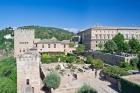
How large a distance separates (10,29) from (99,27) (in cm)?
6300

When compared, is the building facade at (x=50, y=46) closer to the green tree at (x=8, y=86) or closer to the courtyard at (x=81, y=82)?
the courtyard at (x=81, y=82)

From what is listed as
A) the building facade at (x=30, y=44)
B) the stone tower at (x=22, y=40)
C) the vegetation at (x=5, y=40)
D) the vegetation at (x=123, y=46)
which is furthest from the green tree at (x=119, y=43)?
the vegetation at (x=5, y=40)

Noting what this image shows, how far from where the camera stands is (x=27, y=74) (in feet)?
88.1

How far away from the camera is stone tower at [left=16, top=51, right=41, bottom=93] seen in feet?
87.0

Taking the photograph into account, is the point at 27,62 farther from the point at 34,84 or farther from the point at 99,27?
the point at 99,27

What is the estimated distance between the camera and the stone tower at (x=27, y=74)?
2652 centimetres

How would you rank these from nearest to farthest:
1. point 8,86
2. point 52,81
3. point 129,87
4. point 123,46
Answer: point 129,87 → point 52,81 → point 8,86 → point 123,46

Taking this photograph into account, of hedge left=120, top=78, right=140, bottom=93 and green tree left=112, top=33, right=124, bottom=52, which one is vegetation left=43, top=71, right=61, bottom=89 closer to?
hedge left=120, top=78, right=140, bottom=93

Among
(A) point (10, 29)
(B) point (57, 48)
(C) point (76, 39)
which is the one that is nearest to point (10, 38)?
(A) point (10, 29)

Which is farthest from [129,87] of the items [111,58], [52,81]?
[111,58]

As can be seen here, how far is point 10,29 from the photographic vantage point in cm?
11744

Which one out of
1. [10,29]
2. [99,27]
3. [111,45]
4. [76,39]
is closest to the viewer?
[111,45]

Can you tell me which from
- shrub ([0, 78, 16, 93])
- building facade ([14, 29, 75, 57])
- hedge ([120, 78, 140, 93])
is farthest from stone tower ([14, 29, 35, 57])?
hedge ([120, 78, 140, 93])

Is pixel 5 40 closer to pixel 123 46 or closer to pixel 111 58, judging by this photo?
pixel 123 46
